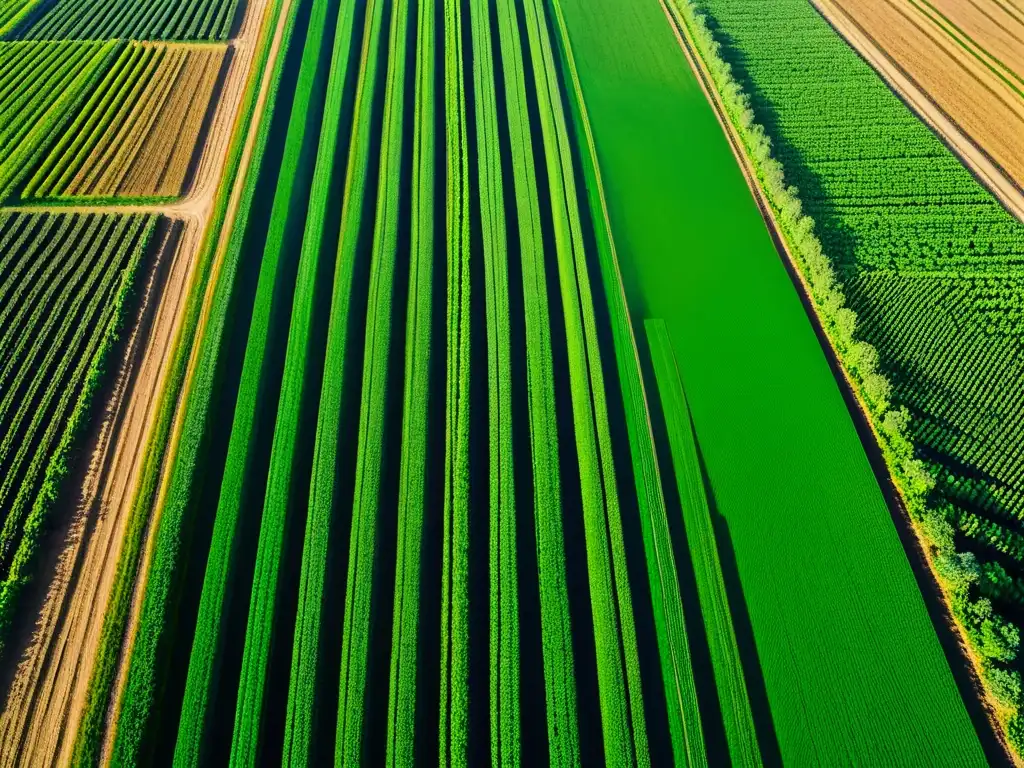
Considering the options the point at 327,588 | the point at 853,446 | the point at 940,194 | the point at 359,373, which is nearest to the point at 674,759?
the point at 327,588

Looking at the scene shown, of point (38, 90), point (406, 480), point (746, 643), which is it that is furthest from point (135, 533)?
point (38, 90)

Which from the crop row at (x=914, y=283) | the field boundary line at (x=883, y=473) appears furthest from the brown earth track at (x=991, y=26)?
the field boundary line at (x=883, y=473)

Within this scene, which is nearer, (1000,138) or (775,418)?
(775,418)

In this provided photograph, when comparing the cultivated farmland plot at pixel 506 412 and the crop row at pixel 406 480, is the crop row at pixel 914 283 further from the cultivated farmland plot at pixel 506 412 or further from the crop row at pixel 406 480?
the crop row at pixel 406 480

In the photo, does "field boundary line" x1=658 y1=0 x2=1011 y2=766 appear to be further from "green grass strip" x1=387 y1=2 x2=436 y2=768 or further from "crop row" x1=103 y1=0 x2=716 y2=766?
"green grass strip" x1=387 y1=2 x2=436 y2=768

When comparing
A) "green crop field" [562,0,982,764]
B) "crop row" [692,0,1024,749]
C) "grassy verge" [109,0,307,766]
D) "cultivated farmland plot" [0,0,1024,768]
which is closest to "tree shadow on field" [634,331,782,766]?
"cultivated farmland plot" [0,0,1024,768]

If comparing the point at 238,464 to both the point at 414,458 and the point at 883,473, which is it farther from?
the point at 883,473

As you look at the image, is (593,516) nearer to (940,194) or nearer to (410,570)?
(410,570)
